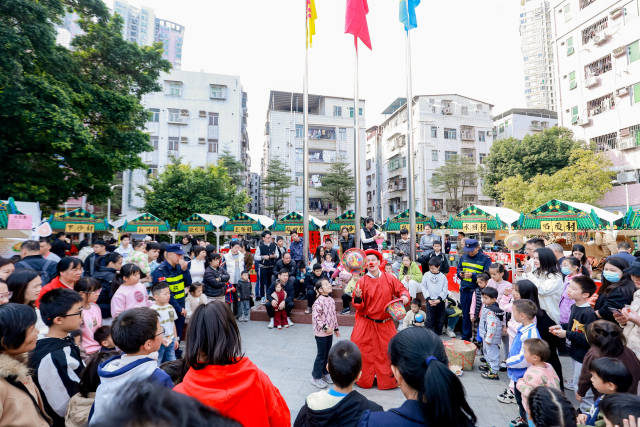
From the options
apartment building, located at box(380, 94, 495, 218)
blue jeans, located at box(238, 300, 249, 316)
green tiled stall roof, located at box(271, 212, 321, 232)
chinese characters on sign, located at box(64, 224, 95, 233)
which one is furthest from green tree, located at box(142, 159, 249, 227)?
apartment building, located at box(380, 94, 495, 218)

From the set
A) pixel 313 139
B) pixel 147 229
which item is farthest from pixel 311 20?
pixel 313 139

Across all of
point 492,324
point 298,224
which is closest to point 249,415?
point 492,324

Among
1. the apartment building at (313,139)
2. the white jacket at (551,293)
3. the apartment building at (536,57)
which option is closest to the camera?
the white jacket at (551,293)

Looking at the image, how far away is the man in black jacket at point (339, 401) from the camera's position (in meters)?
2.16

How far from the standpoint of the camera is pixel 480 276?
6.05 m

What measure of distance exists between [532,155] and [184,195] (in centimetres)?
2463

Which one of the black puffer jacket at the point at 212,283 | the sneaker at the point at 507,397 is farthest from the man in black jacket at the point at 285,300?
the sneaker at the point at 507,397

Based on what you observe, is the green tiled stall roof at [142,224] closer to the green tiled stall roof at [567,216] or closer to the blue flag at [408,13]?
the blue flag at [408,13]

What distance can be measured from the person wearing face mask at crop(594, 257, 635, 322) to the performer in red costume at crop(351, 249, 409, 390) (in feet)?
7.34

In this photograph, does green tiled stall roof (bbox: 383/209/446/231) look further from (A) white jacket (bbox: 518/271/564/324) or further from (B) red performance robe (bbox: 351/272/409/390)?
(B) red performance robe (bbox: 351/272/409/390)

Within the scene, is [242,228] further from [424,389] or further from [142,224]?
[424,389]

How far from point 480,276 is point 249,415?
537cm

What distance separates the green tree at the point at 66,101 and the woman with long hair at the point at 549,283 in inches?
511

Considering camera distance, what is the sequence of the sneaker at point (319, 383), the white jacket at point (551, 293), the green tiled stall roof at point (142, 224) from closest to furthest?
the white jacket at point (551, 293)
the sneaker at point (319, 383)
the green tiled stall roof at point (142, 224)
